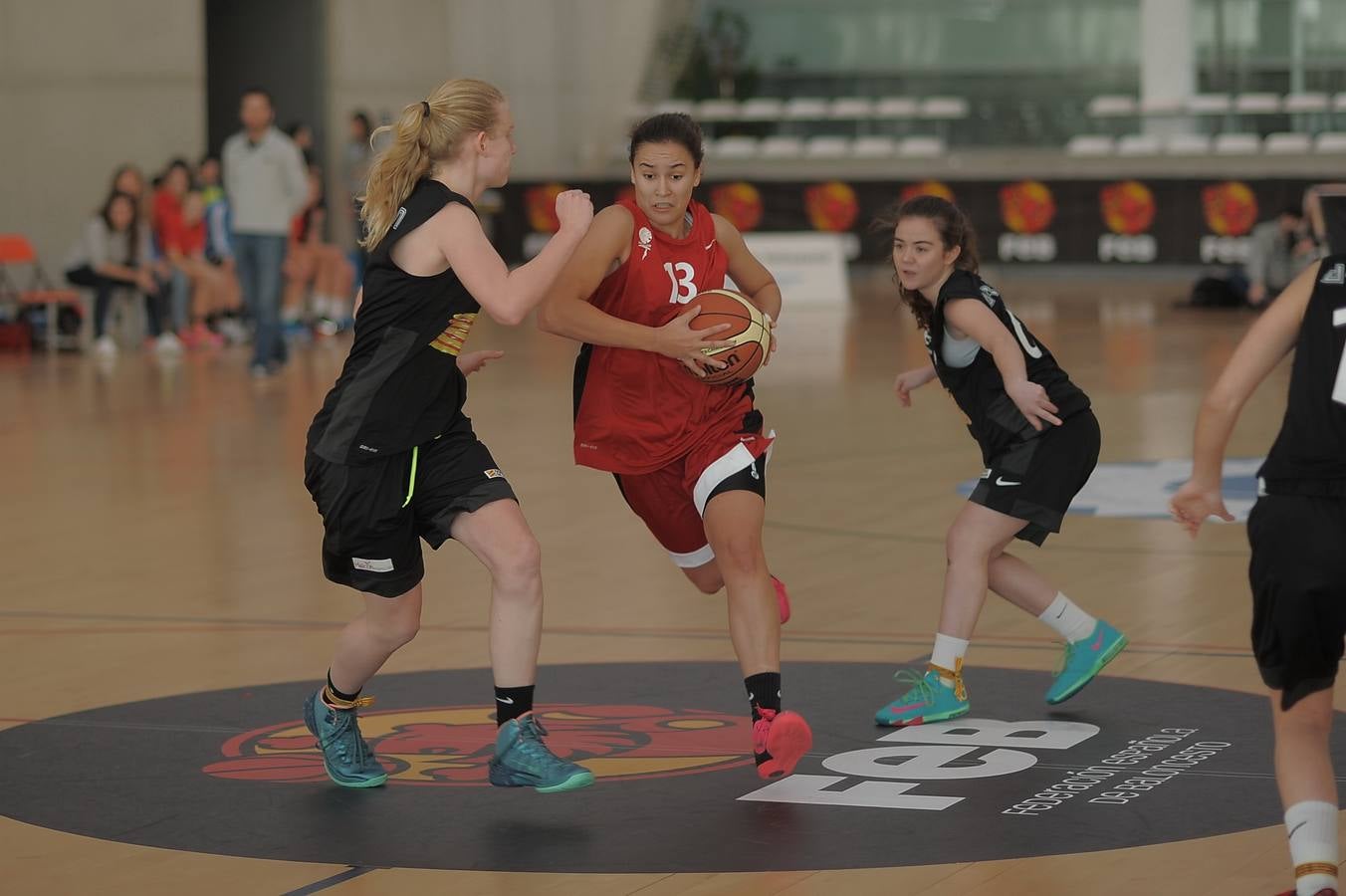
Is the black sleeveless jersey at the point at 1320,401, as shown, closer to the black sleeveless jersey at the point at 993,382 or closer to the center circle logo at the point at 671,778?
the center circle logo at the point at 671,778

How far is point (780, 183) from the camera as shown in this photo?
2997 cm

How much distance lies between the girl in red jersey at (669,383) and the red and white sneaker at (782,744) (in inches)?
8.5

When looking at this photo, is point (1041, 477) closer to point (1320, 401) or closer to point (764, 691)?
point (764, 691)

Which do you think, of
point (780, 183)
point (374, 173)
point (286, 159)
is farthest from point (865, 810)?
point (780, 183)

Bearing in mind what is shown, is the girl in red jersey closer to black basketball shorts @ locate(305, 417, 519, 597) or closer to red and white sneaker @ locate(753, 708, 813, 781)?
red and white sneaker @ locate(753, 708, 813, 781)

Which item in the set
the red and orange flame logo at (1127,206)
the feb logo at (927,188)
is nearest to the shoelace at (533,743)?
the feb logo at (927,188)

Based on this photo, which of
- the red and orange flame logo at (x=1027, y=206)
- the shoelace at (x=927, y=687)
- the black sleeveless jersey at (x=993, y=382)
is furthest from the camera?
the red and orange flame logo at (x=1027, y=206)

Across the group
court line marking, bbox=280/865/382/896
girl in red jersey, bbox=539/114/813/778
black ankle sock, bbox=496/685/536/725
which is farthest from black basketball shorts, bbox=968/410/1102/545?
court line marking, bbox=280/865/382/896

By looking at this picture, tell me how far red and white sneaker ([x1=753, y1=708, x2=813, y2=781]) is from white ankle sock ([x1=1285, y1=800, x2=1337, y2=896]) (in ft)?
4.58

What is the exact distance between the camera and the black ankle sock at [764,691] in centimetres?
532

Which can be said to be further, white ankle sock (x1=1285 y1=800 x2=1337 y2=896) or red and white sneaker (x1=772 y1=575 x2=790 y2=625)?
red and white sneaker (x1=772 y1=575 x2=790 y2=625)

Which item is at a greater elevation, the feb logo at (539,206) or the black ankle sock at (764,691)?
the feb logo at (539,206)

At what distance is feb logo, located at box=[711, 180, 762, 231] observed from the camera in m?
30.0

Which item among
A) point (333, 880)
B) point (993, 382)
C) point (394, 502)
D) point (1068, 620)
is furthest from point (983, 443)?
point (333, 880)
